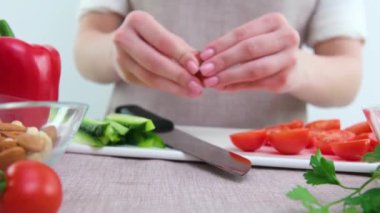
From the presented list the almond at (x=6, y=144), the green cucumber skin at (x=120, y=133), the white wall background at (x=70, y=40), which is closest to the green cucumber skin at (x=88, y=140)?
the green cucumber skin at (x=120, y=133)

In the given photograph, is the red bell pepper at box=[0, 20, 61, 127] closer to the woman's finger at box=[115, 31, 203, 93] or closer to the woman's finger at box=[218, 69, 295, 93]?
the woman's finger at box=[115, 31, 203, 93]

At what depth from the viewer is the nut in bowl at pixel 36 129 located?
359 mm

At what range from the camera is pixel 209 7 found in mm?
1048

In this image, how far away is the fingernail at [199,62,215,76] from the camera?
27.3 inches

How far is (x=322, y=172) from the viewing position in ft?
1.23

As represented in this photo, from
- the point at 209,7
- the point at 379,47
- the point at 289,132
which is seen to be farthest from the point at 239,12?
the point at 379,47

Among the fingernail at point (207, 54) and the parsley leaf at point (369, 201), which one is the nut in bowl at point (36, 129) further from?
the fingernail at point (207, 54)

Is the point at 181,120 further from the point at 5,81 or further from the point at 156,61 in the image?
the point at 5,81

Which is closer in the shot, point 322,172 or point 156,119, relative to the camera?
point 322,172

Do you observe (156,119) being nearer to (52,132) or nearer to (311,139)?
(311,139)

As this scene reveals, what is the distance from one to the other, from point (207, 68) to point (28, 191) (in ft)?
1.42

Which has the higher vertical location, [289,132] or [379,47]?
[289,132]

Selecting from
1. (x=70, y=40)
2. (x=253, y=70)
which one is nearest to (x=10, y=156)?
(x=253, y=70)

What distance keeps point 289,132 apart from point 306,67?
0.35 metres
